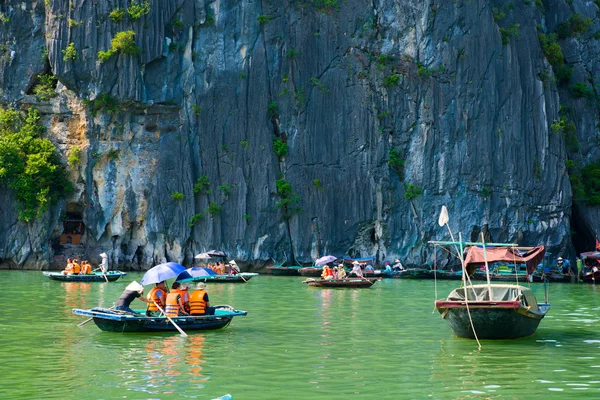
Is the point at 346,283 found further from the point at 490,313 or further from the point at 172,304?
the point at 490,313

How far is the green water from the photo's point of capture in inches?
523

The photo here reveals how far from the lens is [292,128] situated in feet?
184

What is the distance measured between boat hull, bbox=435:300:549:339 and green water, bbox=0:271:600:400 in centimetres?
30

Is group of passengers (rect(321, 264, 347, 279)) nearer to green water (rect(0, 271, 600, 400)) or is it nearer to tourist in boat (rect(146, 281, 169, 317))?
green water (rect(0, 271, 600, 400))

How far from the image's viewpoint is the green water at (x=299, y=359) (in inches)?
523

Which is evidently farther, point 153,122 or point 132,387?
point 153,122

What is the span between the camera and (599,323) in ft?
78.3

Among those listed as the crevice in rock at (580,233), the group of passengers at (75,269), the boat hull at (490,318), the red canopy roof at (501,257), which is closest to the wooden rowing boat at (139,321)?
the boat hull at (490,318)

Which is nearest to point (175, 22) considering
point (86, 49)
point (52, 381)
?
point (86, 49)

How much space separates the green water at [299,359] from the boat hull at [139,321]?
226 mm

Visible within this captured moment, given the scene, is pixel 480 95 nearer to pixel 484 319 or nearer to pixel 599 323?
pixel 599 323

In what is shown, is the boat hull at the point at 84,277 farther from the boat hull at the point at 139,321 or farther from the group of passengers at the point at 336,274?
the boat hull at the point at 139,321

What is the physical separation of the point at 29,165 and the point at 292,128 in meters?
17.3

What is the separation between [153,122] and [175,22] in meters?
6.80
